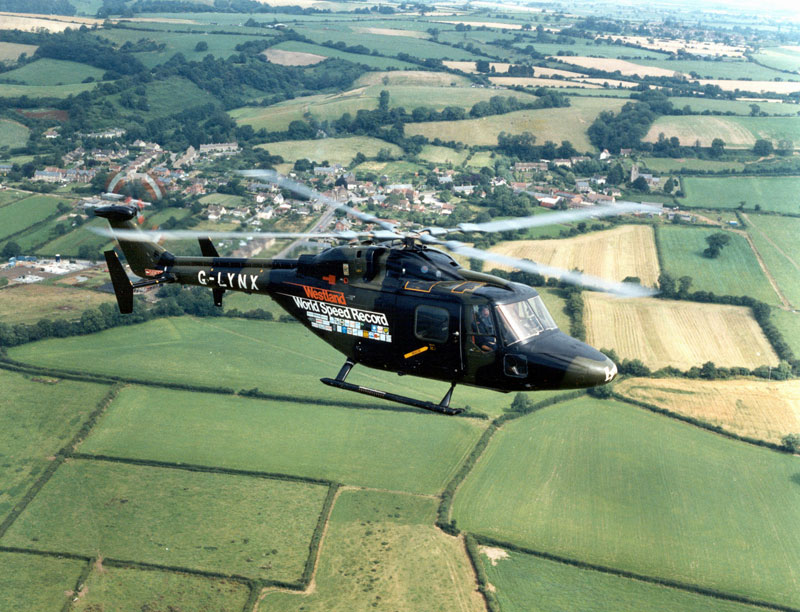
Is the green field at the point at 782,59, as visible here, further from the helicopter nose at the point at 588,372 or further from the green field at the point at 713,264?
the helicopter nose at the point at 588,372

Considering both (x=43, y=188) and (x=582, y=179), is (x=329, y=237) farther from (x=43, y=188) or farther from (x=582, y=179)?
(x=582, y=179)

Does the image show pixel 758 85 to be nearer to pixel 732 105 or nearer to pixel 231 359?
pixel 732 105

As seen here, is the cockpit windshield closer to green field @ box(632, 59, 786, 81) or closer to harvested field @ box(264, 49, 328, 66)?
harvested field @ box(264, 49, 328, 66)

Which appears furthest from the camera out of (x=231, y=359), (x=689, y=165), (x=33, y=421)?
(x=689, y=165)

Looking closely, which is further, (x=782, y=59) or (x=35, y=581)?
(x=782, y=59)

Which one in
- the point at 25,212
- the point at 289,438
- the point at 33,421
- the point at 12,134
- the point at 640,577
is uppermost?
the point at 640,577

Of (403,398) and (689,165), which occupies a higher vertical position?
(403,398)

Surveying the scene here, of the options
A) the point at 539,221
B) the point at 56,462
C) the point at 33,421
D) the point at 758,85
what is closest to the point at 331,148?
the point at 33,421

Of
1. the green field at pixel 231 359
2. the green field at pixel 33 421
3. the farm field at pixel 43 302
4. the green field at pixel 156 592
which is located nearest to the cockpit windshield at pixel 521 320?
the green field at pixel 156 592
